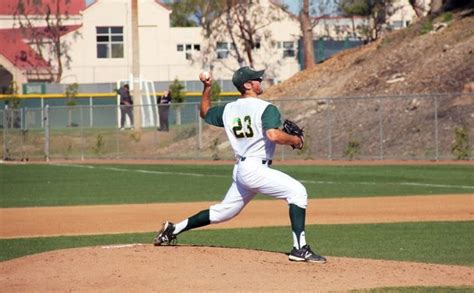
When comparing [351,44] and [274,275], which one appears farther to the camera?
[351,44]

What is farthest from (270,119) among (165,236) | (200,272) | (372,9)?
(372,9)

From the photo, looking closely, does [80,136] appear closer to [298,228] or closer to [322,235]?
[322,235]

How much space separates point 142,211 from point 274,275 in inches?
415

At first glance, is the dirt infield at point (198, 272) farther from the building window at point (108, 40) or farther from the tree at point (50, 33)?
the building window at point (108, 40)

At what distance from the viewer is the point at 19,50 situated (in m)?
77.2

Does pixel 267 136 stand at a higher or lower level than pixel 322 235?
higher

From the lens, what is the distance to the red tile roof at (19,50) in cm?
7612

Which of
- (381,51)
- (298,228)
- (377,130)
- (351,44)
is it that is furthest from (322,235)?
(351,44)

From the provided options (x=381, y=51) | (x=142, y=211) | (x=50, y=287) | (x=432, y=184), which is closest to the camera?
(x=50, y=287)

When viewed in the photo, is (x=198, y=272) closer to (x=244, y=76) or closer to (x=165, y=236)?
(x=165, y=236)

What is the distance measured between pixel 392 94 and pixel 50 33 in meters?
39.9

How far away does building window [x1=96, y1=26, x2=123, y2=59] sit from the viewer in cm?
7756

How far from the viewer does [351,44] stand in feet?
255

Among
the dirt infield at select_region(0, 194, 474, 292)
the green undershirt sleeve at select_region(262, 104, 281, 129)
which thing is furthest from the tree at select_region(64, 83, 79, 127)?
the green undershirt sleeve at select_region(262, 104, 281, 129)
